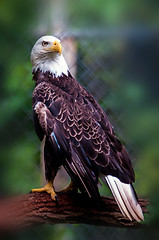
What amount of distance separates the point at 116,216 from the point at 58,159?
0.32m

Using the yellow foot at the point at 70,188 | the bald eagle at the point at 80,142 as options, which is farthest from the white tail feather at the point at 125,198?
the yellow foot at the point at 70,188

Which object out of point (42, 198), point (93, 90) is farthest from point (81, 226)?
point (93, 90)

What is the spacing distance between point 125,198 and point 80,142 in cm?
28

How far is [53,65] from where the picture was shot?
65.7 inches

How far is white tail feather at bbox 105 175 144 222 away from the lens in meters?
1.35

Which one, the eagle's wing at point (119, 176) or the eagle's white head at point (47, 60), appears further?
the eagle's white head at point (47, 60)

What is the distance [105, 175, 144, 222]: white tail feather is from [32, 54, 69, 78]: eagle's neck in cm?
55

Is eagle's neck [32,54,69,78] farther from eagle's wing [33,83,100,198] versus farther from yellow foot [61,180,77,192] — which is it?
yellow foot [61,180,77,192]

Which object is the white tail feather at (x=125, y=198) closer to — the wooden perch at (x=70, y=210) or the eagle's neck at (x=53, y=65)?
the wooden perch at (x=70, y=210)

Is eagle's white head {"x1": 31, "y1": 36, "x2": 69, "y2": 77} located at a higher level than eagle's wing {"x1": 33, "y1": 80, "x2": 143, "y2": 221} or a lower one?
higher

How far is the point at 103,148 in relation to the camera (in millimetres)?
1435

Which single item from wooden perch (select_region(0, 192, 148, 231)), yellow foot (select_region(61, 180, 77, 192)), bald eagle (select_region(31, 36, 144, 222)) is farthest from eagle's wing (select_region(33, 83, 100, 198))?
yellow foot (select_region(61, 180, 77, 192))

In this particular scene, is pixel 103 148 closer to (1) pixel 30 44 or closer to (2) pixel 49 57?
(2) pixel 49 57

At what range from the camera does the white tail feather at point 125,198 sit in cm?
135
